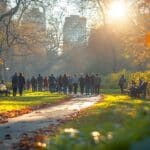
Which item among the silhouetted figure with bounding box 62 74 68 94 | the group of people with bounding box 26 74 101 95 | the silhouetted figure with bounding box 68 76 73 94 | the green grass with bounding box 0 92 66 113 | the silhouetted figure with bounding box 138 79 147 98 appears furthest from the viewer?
the silhouetted figure with bounding box 62 74 68 94

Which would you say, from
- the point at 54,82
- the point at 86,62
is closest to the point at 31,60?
the point at 86,62

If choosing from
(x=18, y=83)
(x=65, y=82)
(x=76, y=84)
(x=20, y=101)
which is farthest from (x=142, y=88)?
(x=65, y=82)

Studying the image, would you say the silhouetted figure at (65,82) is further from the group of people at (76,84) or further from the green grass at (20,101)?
the green grass at (20,101)

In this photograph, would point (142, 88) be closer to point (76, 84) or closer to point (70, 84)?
point (76, 84)

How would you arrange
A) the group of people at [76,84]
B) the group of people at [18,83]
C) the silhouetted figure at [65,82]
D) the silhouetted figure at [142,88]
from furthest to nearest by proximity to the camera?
1. the silhouetted figure at [65,82]
2. the group of people at [76,84]
3. the group of people at [18,83]
4. the silhouetted figure at [142,88]

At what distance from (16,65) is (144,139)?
134 meters

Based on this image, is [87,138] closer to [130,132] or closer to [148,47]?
[130,132]

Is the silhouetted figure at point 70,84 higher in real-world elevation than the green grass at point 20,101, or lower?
higher

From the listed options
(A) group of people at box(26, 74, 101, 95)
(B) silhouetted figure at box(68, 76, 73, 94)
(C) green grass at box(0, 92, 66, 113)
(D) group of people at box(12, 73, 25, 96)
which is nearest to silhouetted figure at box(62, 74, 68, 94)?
(A) group of people at box(26, 74, 101, 95)

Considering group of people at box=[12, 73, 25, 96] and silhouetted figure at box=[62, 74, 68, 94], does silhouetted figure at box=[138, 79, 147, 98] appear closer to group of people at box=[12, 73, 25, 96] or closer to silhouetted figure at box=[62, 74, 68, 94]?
group of people at box=[12, 73, 25, 96]

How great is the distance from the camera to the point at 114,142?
5395 millimetres

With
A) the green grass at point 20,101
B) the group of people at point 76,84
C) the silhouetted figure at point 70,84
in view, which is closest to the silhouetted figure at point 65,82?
the group of people at point 76,84

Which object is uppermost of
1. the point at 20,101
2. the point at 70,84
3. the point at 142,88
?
the point at 70,84

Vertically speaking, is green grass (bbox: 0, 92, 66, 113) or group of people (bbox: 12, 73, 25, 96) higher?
group of people (bbox: 12, 73, 25, 96)
